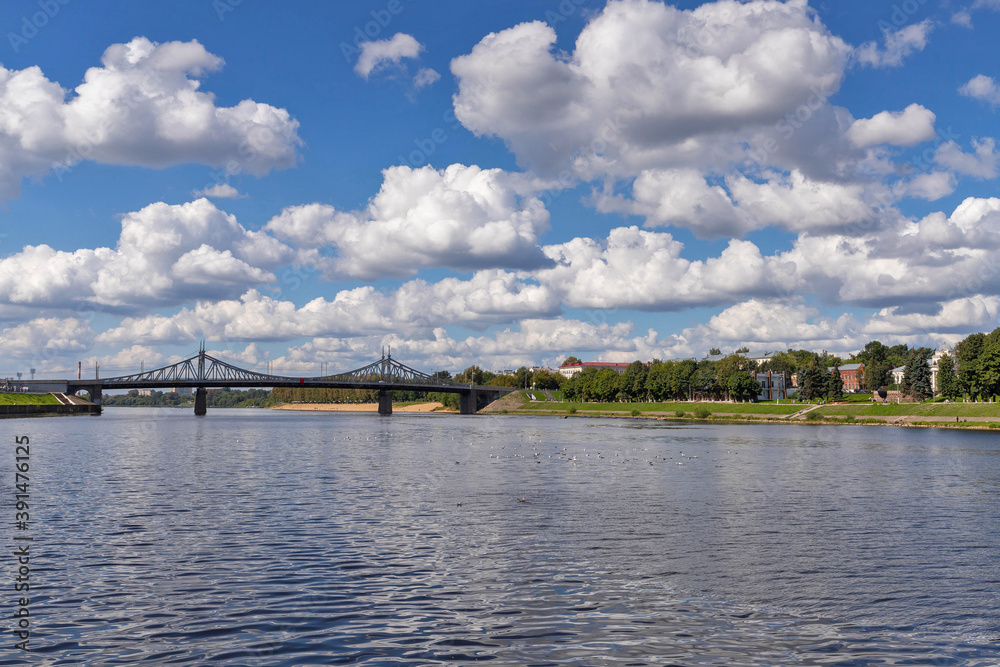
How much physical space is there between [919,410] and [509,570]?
126 m

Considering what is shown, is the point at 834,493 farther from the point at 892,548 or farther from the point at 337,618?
the point at 337,618

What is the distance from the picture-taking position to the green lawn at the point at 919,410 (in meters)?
116

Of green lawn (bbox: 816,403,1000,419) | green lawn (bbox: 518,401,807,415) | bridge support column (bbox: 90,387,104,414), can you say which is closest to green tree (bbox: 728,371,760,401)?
green lawn (bbox: 518,401,807,415)

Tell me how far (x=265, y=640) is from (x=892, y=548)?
65.2 feet

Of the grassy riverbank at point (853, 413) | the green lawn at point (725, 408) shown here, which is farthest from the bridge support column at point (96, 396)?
the grassy riverbank at point (853, 413)

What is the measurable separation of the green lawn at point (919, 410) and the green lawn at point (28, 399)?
152807 mm

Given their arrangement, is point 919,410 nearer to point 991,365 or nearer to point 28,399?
point 991,365

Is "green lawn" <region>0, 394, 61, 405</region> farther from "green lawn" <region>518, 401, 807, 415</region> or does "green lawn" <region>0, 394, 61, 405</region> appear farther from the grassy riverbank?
the grassy riverbank

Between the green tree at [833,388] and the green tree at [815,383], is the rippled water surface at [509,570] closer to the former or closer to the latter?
the green tree at [815,383]

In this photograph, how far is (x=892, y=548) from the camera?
25000mm

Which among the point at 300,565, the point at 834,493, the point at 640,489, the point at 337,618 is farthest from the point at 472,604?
the point at 834,493

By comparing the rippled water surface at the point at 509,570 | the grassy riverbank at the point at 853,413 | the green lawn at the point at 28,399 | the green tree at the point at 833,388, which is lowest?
the grassy riverbank at the point at 853,413

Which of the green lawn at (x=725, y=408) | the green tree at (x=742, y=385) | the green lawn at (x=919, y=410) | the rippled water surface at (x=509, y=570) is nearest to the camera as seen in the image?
the rippled water surface at (x=509, y=570)

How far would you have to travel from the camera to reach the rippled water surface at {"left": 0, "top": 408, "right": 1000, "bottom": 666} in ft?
50.1
